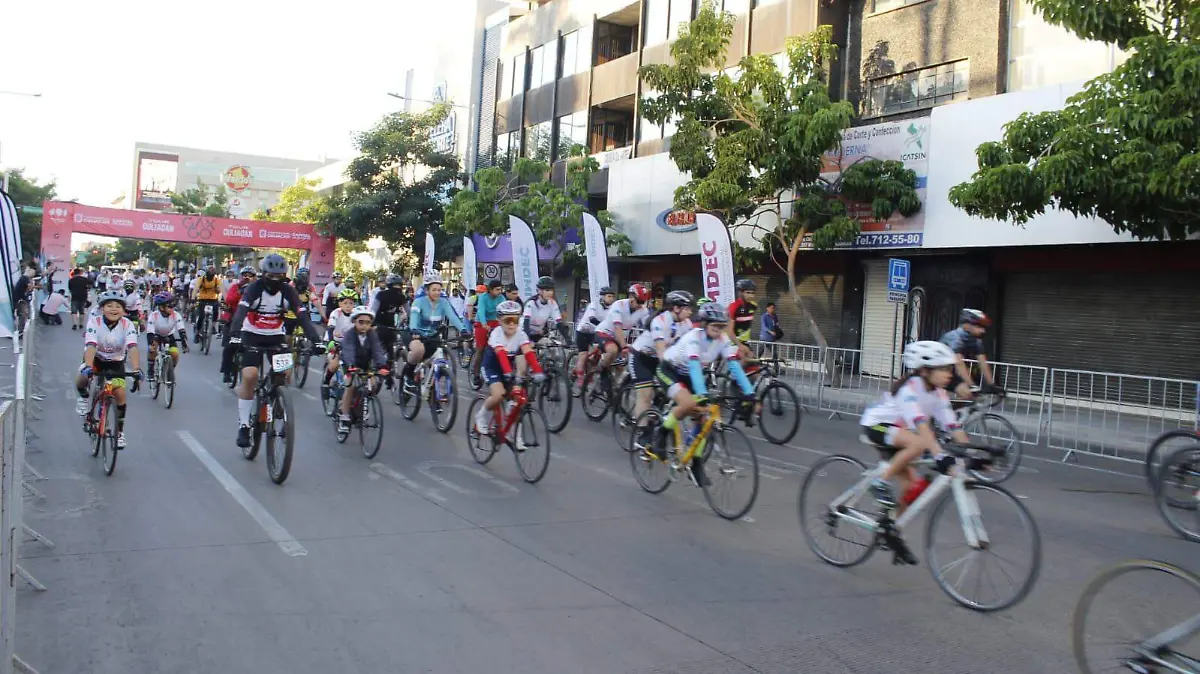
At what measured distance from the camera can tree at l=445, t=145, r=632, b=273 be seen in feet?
90.4

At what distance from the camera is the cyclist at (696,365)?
26.6 feet

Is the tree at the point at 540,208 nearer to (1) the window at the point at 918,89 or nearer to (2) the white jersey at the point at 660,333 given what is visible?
(1) the window at the point at 918,89

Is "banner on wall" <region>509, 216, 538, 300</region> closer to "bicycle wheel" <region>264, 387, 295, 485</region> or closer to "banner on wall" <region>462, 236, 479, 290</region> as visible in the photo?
"banner on wall" <region>462, 236, 479, 290</region>

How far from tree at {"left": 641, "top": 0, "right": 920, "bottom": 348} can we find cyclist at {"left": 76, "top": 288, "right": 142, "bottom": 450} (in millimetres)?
12719

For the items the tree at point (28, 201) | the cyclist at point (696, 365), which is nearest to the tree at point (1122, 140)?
the cyclist at point (696, 365)

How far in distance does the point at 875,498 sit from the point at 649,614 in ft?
5.69

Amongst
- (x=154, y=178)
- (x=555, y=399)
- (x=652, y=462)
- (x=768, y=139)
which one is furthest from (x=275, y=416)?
(x=154, y=178)

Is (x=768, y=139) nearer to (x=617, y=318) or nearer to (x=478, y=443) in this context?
(x=617, y=318)

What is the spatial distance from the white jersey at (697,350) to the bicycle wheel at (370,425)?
329 centimetres

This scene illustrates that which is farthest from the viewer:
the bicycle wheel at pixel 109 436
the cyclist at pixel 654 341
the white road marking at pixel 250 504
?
the cyclist at pixel 654 341

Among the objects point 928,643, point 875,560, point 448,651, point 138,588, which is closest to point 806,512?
point 875,560

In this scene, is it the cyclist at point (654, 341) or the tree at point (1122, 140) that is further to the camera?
the tree at point (1122, 140)

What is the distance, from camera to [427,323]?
504 inches

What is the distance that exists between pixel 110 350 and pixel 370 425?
2.55m
